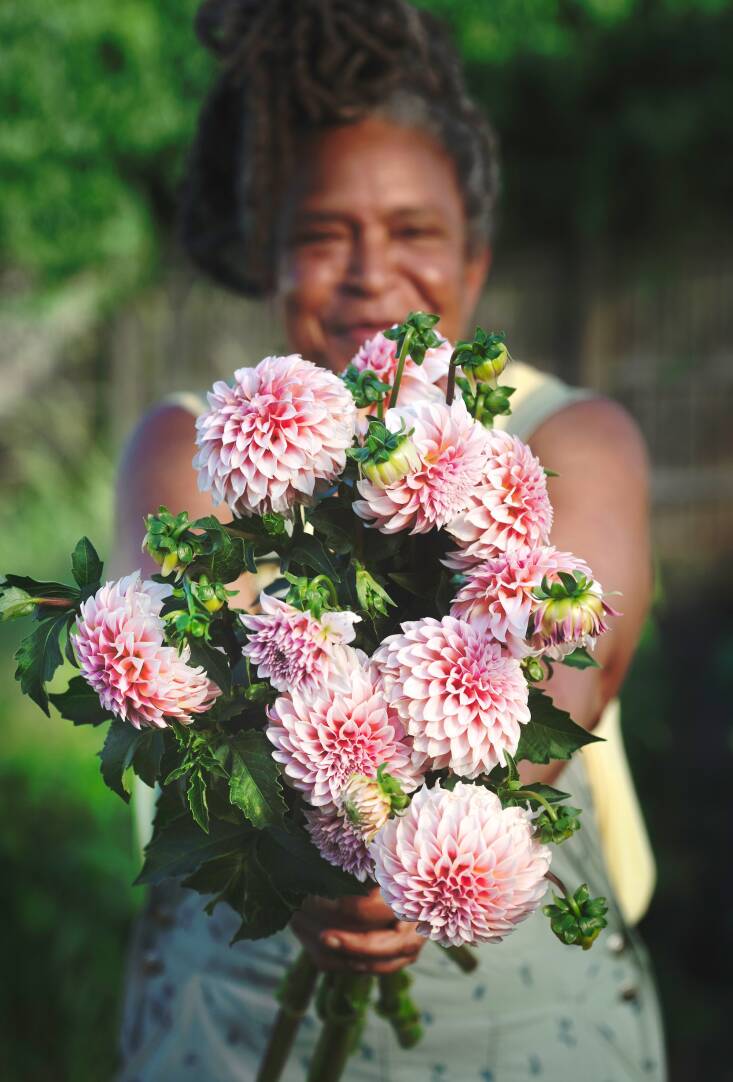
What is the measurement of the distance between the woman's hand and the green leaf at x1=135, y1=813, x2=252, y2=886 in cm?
24

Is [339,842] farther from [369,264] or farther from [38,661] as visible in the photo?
[369,264]

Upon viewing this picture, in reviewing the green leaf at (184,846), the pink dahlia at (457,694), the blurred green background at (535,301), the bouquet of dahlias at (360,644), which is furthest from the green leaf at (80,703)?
the blurred green background at (535,301)

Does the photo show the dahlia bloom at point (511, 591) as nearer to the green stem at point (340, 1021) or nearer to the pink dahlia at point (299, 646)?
the pink dahlia at point (299, 646)

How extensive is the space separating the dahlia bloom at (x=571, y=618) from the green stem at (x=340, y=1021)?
2.22ft

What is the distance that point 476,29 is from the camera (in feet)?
19.1

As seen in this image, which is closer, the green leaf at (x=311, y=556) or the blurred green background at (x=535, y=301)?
the green leaf at (x=311, y=556)

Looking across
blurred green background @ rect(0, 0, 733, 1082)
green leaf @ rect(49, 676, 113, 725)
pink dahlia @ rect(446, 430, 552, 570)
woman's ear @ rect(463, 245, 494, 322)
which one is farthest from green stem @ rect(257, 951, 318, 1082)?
blurred green background @ rect(0, 0, 733, 1082)

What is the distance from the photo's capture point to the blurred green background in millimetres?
4914

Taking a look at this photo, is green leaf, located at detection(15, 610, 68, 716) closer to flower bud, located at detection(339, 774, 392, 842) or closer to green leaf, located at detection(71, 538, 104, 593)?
green leaf, located at detection(71, 538, 104, 593)

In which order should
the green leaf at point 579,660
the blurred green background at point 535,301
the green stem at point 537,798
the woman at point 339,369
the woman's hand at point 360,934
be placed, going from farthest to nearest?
the blurred green background at point 535,301
the woman at point 339,369
the woman's hand at point 360,934
the green leaf at point 579,660
the green stem at point 537,798

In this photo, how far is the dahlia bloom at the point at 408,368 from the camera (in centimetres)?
129

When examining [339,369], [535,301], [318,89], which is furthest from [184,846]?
[535,301]

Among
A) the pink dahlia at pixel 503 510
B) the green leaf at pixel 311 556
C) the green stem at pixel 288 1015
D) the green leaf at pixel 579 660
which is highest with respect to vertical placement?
the pink dahlia at pixel 503 510

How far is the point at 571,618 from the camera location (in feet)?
3.62
